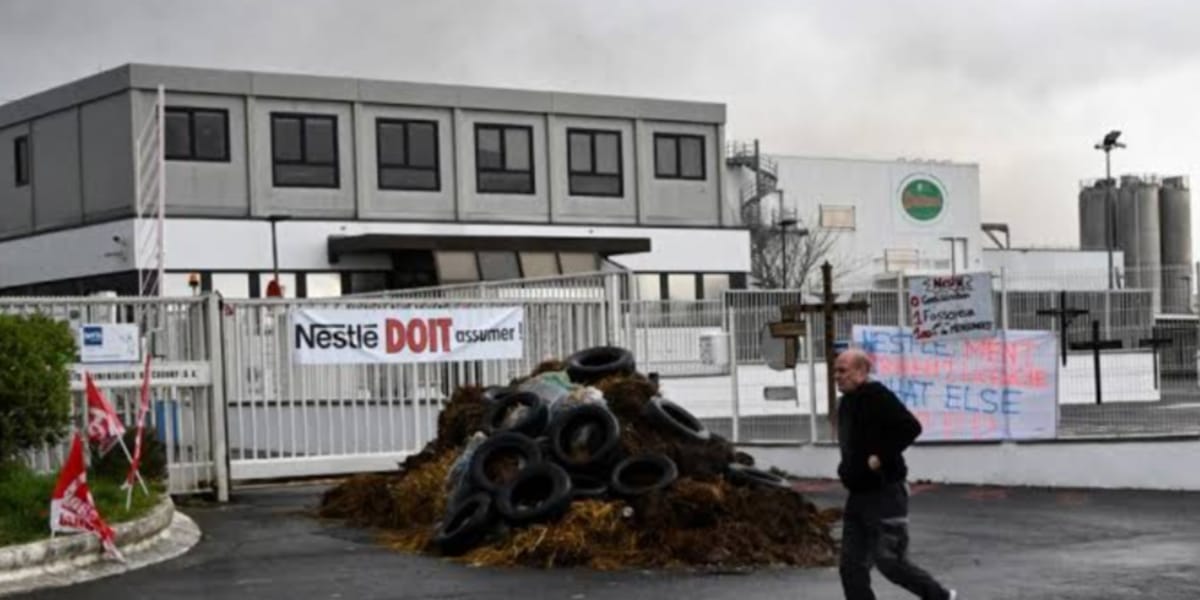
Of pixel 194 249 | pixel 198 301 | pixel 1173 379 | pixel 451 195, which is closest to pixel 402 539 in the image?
pixel 198 301

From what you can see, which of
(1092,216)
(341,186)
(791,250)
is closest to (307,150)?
(341,186)

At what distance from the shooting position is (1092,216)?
9925 cm

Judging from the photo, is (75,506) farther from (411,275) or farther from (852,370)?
(411,275)

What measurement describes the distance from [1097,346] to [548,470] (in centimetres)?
1100

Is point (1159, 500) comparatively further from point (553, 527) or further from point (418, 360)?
point (418, 360)

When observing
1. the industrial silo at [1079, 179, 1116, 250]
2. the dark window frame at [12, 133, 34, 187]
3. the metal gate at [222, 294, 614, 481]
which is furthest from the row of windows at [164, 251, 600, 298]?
the industrial silo at [1079, 179, 1116, 250]

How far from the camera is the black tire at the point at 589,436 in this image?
14.5m

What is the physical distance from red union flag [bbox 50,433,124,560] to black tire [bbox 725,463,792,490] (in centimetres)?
526

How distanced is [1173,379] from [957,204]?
194 ft

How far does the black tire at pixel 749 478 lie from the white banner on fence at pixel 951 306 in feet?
20.1

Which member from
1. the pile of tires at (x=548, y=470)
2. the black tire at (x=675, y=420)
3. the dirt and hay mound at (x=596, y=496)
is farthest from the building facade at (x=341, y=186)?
the pile of tires at (x=548, y=470)

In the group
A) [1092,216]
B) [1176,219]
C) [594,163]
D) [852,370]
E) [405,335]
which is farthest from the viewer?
[1092,216]

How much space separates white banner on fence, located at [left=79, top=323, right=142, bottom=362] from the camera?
17984 millimetres

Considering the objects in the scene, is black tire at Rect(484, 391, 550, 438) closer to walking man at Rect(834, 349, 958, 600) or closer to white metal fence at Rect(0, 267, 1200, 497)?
white metal fence at Rect(0, 267, 1200, 497)
